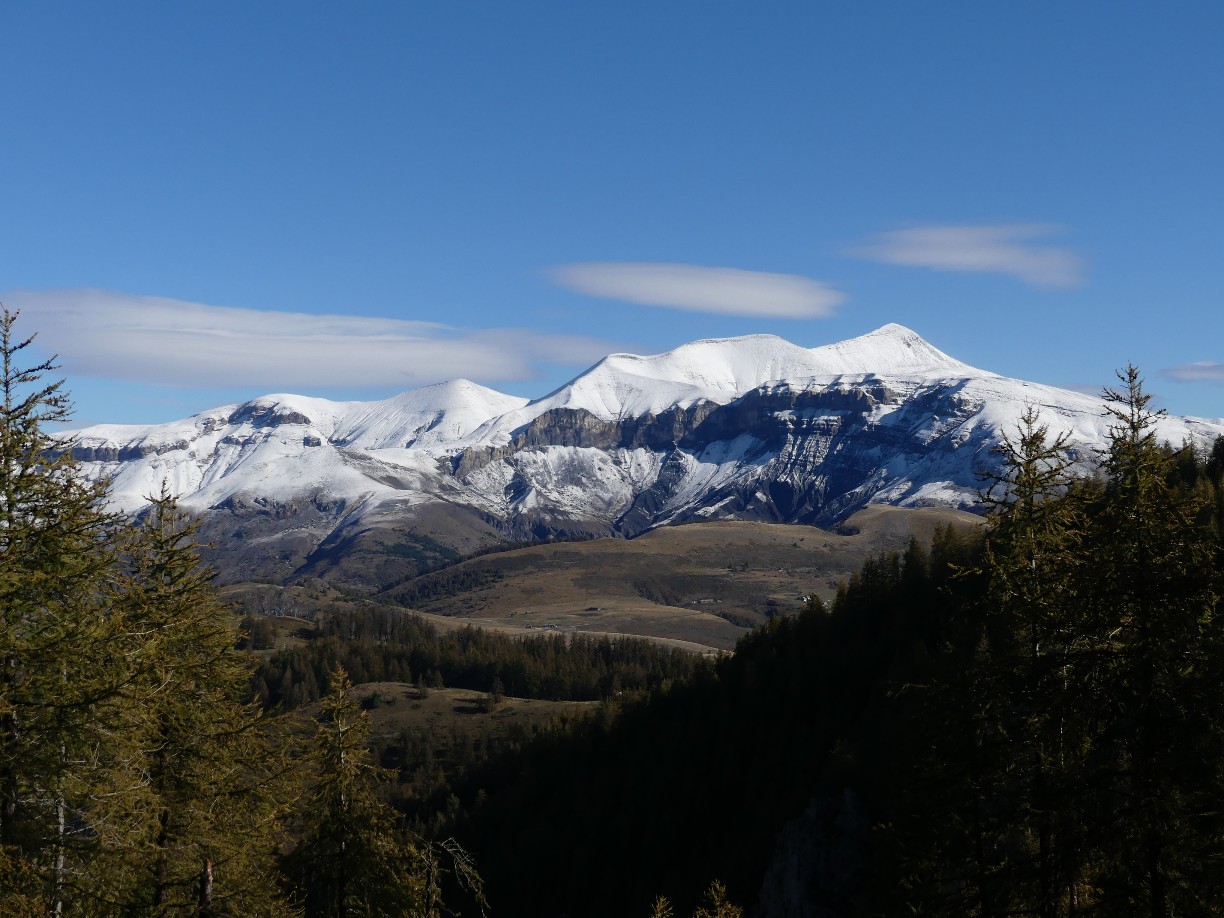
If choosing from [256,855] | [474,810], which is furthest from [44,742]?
[474,810]

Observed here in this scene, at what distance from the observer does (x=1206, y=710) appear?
1877 cm

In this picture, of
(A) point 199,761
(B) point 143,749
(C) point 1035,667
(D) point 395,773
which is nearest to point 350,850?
(D) point 395,773

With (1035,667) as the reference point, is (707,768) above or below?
below

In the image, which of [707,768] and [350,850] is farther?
[707,768]

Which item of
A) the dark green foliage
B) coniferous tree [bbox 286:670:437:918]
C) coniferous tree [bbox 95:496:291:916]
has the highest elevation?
coniferous tree [bbox 95:496:291:916]

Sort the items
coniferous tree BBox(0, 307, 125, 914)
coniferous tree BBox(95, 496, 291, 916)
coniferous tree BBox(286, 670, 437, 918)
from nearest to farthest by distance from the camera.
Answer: coniferous tree BBox(0, 307, 125, 914) < coniferous tree BBox(95, 496, 291, 916) < coniferous tree BBox(286, 670, 437, 918)

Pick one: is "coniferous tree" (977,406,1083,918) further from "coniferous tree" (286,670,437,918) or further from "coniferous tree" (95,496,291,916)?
"coniferous tree" (95,496,291,916)

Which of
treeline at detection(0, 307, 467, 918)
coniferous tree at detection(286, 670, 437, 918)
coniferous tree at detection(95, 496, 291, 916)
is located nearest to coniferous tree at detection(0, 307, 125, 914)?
treeline at detection(0, 307, 467, 918)

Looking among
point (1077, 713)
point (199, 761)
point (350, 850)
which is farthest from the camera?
point (350, 850)

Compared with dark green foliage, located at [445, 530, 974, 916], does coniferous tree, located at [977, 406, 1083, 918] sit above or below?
above

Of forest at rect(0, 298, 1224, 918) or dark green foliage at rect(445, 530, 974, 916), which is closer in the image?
forest at rect(0, 298, 1224, 918)

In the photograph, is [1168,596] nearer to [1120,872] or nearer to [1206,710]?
[1206,710]

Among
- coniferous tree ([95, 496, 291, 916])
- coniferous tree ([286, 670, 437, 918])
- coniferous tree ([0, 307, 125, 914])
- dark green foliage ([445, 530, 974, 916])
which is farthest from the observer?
dark green foliage ([445, 530, 974, 916])

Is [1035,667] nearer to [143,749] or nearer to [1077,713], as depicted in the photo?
[1077,713]
